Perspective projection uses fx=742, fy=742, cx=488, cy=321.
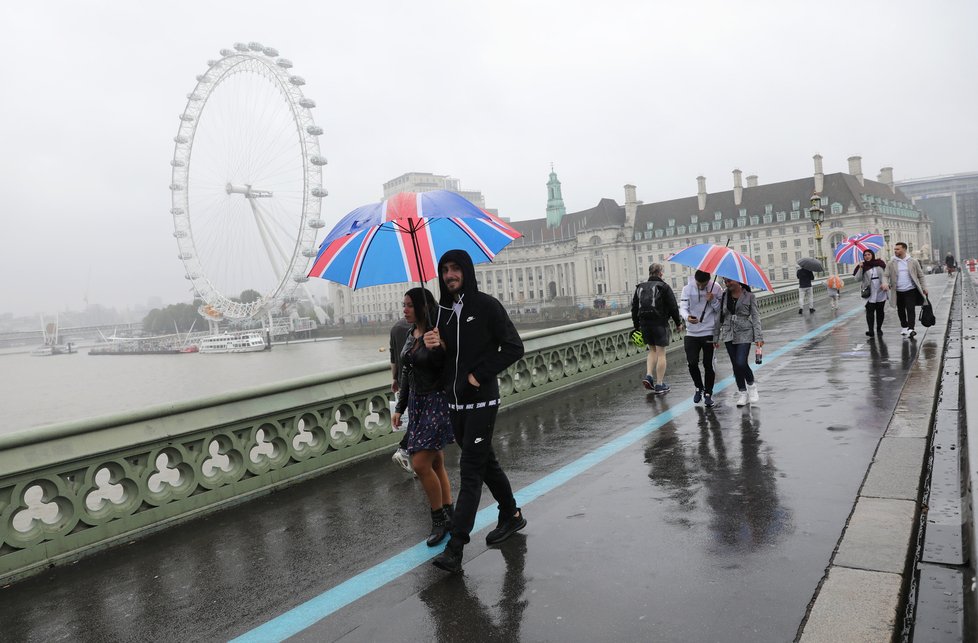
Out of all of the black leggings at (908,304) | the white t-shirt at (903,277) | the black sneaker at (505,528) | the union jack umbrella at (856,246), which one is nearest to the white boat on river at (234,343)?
the union jack umbrella at (856,246)

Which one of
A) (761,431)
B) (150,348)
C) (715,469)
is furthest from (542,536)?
(150,348)

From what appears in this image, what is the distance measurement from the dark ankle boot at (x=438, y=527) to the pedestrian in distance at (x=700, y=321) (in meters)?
5.00

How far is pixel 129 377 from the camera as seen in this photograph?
49.7m

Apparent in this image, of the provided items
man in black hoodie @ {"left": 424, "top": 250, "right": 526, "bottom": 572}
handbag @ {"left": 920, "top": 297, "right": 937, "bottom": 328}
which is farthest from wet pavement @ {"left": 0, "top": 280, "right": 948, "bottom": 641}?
handbag @ {"left": 920, "top": 297, "right": 937, "bottom": 328}

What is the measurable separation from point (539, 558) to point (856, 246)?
68.3 ft

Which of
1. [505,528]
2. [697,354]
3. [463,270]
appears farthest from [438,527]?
[697,354]

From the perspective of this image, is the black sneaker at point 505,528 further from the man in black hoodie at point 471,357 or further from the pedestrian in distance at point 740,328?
the pedestrian in distance at point 740,328

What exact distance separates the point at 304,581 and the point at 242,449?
2270 mm

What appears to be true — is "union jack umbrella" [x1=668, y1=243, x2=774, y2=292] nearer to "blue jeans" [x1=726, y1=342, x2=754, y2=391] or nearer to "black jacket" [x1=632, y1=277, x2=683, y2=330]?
"blue jeans" [x1=726, y1=342, x2=754, y2=391]

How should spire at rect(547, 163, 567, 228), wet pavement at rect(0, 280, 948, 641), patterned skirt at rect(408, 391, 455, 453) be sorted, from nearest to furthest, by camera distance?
1. wet pavement at rect(0, 280, 948, 641)
2. patterned skirt at rect(408, 391, 455, 453)
3. spire at rect(547, 163, 567, 228)

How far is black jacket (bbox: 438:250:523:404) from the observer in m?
4.56

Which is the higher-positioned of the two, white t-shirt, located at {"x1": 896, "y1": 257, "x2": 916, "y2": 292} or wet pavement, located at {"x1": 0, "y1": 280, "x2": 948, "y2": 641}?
white t-shirt, located at {"x1": 896, "y1": 257, "x2": 916, "y2": 292}

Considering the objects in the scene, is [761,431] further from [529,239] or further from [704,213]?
[529,239]

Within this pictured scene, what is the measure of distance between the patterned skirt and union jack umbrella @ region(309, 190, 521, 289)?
2.91 feet
